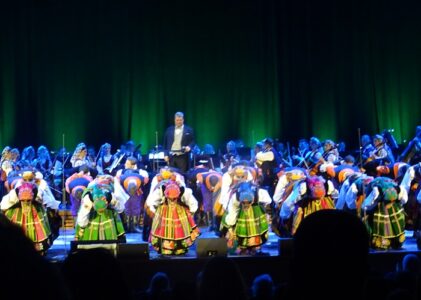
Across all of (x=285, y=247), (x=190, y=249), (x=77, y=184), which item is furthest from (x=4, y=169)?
(x=285, y=247)

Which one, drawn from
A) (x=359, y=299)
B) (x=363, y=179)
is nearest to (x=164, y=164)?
(x=363, y=179)

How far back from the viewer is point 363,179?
841cm

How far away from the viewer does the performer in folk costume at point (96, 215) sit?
7.60 meters

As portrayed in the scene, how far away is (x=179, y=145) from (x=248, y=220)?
146 inches

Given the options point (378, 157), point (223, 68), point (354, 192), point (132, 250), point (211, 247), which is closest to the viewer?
point (132, 250)

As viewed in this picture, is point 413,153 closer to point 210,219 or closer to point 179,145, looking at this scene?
point 210,219

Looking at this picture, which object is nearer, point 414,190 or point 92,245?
point 92,245

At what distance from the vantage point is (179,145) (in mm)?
11141

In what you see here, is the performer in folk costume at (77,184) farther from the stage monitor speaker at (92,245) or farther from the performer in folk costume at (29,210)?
the stage monitor speaker at (92,245)

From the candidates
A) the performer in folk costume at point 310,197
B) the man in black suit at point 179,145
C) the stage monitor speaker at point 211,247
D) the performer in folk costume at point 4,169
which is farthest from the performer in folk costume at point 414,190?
the performer in folk costume at point 4,169

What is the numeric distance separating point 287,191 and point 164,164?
3.30m

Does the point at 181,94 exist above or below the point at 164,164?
above

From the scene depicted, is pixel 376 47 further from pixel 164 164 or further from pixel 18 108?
pixel 18 108

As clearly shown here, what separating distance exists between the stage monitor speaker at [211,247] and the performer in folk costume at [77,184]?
2678mm
